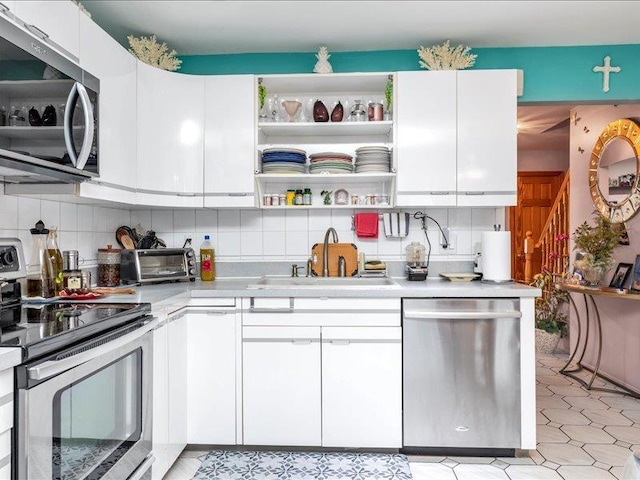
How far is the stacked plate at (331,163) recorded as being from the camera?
2744 mm

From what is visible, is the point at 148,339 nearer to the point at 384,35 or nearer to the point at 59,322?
the point at 59,322

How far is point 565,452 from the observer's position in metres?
2.43

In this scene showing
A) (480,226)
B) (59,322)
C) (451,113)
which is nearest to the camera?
(59,322)

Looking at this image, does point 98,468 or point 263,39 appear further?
point 263,39

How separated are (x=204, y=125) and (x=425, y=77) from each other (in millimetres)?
1365

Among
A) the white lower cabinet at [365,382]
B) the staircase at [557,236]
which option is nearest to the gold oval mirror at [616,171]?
the staircase at [557,236]

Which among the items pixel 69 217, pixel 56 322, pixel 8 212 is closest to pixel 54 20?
pixel 8 212

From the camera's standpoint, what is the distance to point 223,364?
239cm

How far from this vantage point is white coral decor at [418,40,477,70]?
8.78 ft

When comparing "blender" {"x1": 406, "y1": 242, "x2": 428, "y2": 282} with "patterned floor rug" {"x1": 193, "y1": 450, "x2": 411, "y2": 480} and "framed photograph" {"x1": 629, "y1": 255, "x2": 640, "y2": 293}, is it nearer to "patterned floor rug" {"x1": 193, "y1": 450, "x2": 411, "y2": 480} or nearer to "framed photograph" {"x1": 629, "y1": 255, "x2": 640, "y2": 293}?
"patterned floor rug" {"x1": 193, "y1": 450, "x2": 411, "y2": 480}

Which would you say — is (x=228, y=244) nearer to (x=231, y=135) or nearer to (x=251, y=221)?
(x=251, y=221)

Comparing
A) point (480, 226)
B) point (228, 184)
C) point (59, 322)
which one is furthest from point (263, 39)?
point (59, 322)

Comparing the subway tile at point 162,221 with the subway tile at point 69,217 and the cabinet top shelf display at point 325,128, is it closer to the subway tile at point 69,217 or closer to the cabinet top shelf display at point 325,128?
the subway tile at point 69,217

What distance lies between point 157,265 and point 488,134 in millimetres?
2138
